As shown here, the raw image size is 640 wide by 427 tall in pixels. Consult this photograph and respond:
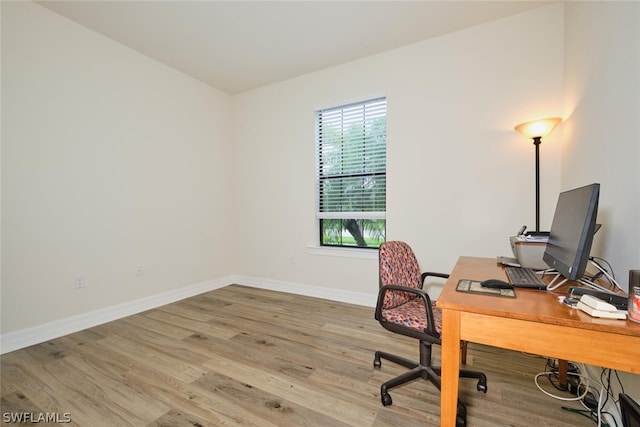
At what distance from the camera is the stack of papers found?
93 cm

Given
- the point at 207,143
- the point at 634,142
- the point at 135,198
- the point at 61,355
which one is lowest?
the point at 61,355

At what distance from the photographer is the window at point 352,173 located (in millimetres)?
3344

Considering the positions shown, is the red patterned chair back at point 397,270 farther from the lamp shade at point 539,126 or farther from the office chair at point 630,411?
the lamp shade at point 539,126

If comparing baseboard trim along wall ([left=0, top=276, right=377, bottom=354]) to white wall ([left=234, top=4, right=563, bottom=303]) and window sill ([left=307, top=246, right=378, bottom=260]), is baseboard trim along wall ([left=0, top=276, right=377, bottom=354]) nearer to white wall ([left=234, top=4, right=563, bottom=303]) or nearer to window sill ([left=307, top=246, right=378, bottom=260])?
white wall ([left=234, top=4, right=563, bottom=303])

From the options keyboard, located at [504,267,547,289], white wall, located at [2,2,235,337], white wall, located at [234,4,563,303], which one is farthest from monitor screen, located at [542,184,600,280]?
white wall, located at [2,2,235,337]

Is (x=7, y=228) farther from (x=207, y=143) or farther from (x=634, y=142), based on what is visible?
(x=634, y=142)

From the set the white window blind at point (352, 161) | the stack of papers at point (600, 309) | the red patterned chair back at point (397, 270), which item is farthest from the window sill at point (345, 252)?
the stack of papers at point (600, 309)

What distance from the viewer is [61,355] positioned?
7.18 feet

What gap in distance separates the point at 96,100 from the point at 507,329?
387 cm

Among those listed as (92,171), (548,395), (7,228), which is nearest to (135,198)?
(92,171)

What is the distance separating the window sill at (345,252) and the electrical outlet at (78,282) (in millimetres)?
2431

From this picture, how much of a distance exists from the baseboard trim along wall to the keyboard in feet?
5.92


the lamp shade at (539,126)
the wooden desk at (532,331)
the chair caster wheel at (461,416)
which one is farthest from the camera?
the lamp shade at (539,126)

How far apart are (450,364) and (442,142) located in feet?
7.59
